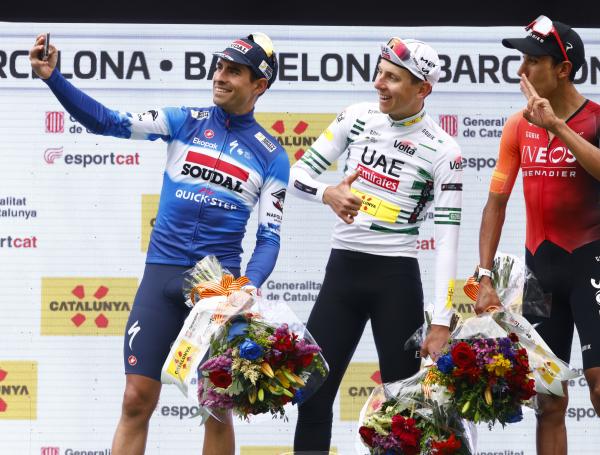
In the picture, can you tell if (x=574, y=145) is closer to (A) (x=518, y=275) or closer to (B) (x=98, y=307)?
(A) (x=518, y=275)

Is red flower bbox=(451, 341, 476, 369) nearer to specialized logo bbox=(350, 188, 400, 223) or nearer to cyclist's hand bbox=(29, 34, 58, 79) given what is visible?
specialized logo bbox=(350, 188, 400, 223)

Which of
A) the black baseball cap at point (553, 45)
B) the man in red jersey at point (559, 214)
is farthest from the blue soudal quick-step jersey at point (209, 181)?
the black baseball cap at point (553, 45)

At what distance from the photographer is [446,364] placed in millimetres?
3434

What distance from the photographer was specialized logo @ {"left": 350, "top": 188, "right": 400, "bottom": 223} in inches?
156

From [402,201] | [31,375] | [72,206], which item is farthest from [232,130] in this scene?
[31,375]

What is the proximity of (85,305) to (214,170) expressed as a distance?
1670 mm

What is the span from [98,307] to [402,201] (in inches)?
76.2

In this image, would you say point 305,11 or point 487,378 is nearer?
point 487,378

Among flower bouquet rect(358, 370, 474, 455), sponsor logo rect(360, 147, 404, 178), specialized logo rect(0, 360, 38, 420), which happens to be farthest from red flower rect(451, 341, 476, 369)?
specialized logo rect(0, 360, 38, 420)

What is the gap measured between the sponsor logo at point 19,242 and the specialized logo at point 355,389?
1.70 m

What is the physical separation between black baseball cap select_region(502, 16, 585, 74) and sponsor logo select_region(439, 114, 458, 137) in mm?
1489

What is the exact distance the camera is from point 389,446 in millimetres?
3512

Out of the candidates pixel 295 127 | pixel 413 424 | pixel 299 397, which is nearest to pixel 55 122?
pixel 295 127

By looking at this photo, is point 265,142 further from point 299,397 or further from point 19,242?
point 19,242
